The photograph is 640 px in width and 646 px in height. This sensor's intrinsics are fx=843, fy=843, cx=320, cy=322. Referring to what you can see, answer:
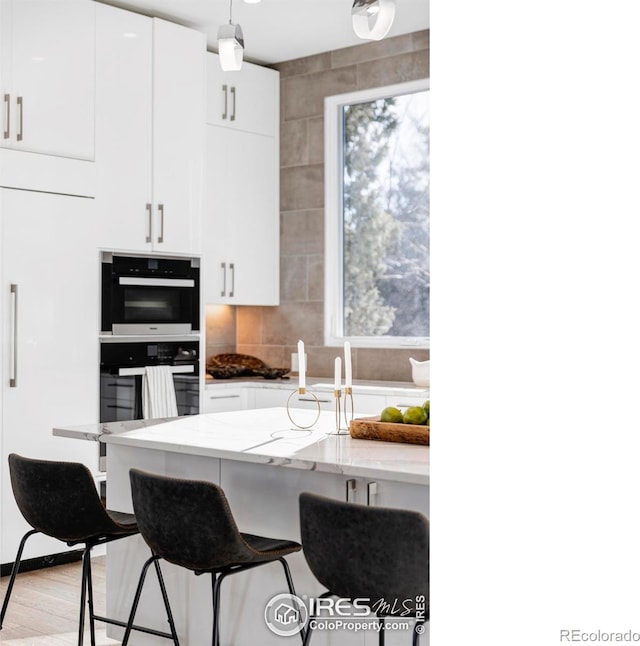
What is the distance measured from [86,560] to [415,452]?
1.18m

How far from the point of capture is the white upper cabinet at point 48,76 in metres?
3.90

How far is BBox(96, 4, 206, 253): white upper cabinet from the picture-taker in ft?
14.1

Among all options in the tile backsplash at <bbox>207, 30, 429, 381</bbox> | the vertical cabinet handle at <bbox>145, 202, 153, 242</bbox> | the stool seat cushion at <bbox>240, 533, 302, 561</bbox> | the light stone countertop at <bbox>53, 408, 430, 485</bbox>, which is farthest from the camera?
the tile backsplash at <bbox>207, 30, 429, 381</bbox>

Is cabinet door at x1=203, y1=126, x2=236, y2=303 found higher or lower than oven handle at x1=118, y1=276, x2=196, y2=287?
higher

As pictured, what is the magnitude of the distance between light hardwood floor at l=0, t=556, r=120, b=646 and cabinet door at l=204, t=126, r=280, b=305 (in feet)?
5.87

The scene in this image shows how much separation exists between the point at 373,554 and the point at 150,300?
2.80 metres

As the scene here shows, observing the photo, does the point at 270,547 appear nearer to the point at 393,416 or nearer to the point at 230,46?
the point at 393,416

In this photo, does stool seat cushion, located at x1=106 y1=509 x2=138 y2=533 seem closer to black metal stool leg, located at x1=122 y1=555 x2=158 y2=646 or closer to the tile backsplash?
black metal stool leg, located at x1=122 y1=555 x2=158 y2=646

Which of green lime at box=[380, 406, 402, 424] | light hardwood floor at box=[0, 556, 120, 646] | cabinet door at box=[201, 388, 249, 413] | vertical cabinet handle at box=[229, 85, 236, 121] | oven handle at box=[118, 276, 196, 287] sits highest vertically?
vertical cabinet handle at box=[229, 85, 236, 121]

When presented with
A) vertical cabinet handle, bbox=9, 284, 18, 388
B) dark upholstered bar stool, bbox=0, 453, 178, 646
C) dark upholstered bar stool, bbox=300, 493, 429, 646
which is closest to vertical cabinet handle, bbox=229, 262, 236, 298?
vertical cabinet handle, bbox=9, 284, 18, 388

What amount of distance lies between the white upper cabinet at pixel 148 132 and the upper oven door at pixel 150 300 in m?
0.13

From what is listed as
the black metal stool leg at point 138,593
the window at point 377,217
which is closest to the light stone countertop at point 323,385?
the window at point 377,217
